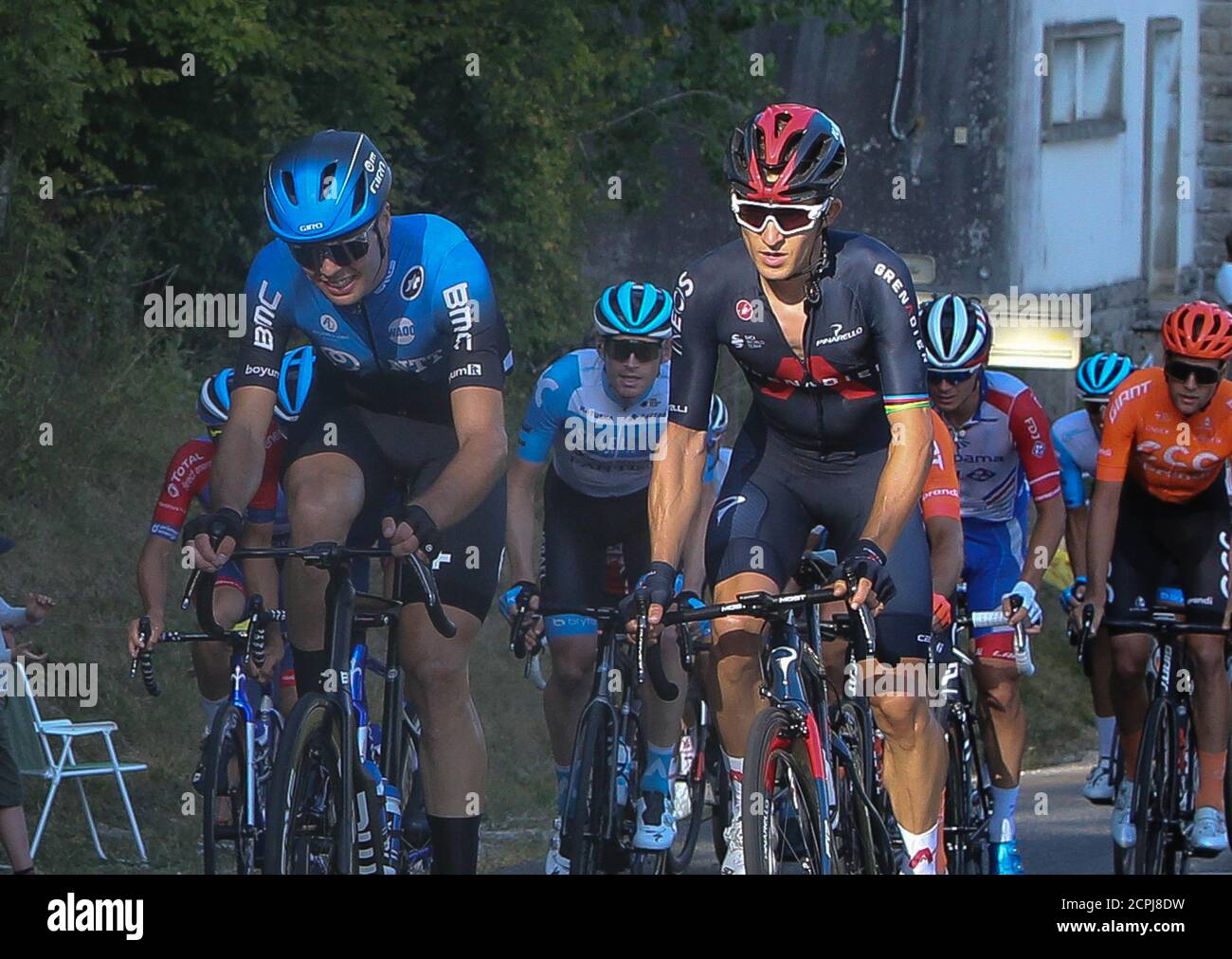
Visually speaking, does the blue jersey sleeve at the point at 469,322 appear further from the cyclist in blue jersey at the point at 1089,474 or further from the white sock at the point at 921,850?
the cyclist in blue jersey at the point at 1089,474

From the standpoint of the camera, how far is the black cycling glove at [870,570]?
5.78m

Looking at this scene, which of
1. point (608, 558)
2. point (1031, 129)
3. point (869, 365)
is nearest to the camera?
point (869, 365)

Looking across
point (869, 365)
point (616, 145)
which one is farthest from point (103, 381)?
point (869, 365)

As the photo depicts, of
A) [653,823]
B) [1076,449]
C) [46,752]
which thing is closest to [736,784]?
[653,823]

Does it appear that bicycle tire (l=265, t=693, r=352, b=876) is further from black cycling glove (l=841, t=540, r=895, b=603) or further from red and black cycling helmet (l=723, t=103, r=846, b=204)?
red and black cycling helmet (l=723, t=103, r=846, b=204)

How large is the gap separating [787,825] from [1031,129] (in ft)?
49.7

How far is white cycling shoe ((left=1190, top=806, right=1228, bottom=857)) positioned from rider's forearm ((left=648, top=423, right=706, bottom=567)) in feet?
9.52

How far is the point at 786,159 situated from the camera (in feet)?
20.4

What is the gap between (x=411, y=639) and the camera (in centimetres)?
691

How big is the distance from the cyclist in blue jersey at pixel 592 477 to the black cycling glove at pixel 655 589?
6.90ft

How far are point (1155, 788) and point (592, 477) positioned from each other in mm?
2234

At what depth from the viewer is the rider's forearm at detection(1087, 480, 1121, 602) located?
8469 mm

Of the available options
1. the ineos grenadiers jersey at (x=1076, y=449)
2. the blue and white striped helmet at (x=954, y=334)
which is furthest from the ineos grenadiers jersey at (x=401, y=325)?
the ineos grenadiers jersey at (x=1076, y=449)
